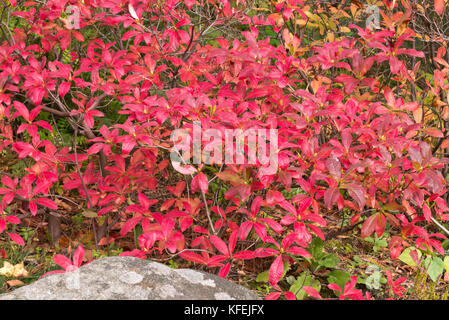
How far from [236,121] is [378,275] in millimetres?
1597

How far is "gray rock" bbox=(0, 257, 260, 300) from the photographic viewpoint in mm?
1586

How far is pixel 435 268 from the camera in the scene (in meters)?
2.70

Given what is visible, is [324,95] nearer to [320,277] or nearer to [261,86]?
[261,86]

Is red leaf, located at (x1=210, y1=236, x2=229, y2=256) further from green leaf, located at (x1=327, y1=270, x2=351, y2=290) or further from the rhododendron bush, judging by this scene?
green leaf, located at (x1=327, y1=270, x2=351, y2=290)

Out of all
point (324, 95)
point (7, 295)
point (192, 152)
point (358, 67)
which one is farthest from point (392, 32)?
point (7, 295)

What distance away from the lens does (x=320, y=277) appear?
9.40ft

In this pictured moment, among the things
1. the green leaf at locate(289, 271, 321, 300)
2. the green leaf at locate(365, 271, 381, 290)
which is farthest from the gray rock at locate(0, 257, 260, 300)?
the green leaf at locate(365, 271, 381, 290)

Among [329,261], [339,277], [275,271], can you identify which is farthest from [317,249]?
[275,271]

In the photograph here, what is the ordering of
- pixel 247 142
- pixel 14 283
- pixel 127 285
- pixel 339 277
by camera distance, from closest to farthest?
pixel 127 285
pixel 247 142
pixel 14 283
pixel 339 277

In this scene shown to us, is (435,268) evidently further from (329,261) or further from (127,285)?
(127,285)

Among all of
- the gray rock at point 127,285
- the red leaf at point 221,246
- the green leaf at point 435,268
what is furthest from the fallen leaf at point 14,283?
the green leaf at point 435,268

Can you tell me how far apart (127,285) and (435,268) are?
1.99 metres

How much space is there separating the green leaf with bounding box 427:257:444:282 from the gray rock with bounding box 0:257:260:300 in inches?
56.3

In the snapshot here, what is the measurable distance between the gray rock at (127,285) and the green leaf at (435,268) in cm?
143
